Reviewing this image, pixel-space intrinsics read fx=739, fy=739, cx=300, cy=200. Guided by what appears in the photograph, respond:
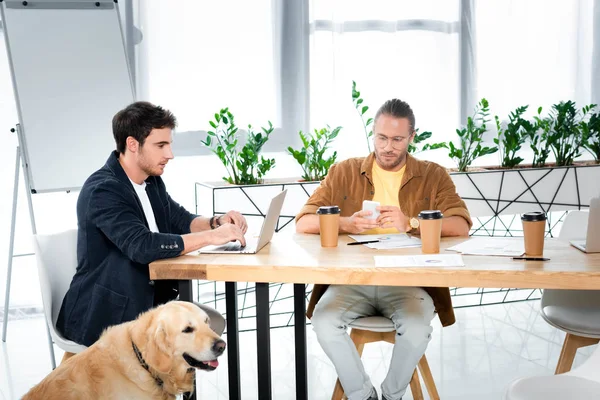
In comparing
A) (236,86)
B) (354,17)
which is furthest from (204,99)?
(354,17)

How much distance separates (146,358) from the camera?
207 cm

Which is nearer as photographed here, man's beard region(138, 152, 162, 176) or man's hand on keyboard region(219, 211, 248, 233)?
man's beard region(138, 152, 162, 176)

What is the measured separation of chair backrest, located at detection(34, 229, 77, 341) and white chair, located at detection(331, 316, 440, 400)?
1.02m

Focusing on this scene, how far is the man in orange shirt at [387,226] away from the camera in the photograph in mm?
2557

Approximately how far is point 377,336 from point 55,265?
1187 mm

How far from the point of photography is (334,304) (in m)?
2.65

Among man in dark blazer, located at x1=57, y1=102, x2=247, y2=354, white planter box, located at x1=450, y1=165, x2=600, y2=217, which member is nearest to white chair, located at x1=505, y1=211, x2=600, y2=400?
man in dark blazer, located at x1=57, y1=102, x2=247, y2=354

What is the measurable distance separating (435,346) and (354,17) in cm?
217

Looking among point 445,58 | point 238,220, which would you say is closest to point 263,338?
point 238,220

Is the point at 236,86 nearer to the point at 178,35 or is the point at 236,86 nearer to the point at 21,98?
the point at 178,35

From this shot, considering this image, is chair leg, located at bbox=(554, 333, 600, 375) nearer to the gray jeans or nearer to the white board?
the gray jeans

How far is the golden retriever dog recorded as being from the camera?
2.04 meters

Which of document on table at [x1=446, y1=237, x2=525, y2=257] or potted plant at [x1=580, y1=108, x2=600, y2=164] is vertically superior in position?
potted plant at [x1=580, y1=108, x2=600, y2=164]

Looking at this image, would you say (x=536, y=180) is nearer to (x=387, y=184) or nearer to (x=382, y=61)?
(x=382, y=61)
